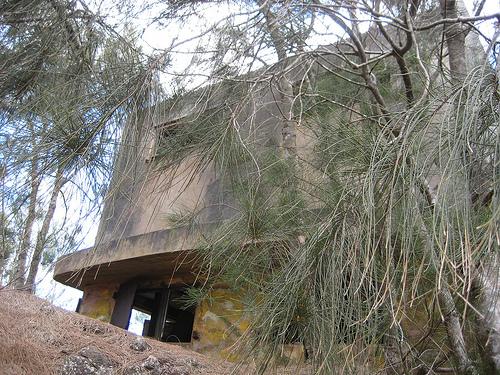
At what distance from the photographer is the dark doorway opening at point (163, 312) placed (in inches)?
221

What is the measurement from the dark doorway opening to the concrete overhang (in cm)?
21

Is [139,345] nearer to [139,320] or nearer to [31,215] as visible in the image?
[31,215]

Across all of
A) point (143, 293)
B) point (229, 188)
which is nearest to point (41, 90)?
point (229, 188)

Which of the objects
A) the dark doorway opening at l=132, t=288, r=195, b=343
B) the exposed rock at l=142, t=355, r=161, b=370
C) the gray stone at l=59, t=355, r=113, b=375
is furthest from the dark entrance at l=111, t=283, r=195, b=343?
the gray stone at l=59, t=355, r=113, b=375

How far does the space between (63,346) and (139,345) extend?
58 centimetres

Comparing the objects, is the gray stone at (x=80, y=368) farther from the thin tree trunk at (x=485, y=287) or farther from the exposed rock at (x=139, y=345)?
the thin tree trunk at (x=485, y=287)

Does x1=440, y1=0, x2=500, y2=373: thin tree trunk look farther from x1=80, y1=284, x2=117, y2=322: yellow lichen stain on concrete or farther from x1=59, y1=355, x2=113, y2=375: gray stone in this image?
x1=80, y1=284, x2=117, y2=322: yellow lichen stain on concrete

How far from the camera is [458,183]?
1.19 meters

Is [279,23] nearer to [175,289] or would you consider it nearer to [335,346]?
[335,346]

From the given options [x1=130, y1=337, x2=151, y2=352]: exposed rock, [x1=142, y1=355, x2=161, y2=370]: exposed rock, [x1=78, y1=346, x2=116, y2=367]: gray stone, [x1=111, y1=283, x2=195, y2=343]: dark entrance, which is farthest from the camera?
[x1=111, y1=283, x2=195, y2=343]: dark entrance

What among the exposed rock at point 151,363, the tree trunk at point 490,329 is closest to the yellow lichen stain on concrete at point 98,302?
the exposed rock at point 151,363

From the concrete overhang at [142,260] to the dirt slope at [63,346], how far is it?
570 millimetres

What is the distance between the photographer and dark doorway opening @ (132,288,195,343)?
5621mm

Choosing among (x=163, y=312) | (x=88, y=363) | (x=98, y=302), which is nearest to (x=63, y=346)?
(x=88, y=363)
